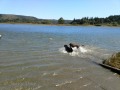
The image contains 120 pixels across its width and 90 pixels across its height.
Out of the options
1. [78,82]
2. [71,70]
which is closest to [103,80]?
[78,82]

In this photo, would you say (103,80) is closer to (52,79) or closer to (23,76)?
(52,79)

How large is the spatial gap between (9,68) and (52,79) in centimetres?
494

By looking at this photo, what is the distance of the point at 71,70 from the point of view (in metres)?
19.2

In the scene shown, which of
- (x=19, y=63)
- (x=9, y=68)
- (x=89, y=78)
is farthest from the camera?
(x=19, y=63)

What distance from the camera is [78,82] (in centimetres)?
1562

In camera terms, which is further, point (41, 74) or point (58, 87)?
point (41, 74)

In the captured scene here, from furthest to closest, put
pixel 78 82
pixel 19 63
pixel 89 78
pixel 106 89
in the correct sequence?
1. pixel 19 63
2. pixel 89 78
3. pixel 78 82
4. pixel 106 89

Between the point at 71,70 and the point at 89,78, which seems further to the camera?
the point at 71,70

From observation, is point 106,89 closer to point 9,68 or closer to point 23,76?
point 23,76

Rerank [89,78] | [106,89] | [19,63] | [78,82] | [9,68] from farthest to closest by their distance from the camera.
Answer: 1. [19,63]
2. [9,68]
3. [89,78]
4. [78,82]
5. [106,89]

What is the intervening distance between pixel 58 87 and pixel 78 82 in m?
1.92

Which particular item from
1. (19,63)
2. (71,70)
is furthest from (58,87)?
(19,63)

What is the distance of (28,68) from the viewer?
19344mm

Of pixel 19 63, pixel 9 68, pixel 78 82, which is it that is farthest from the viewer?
pixel 19 63
